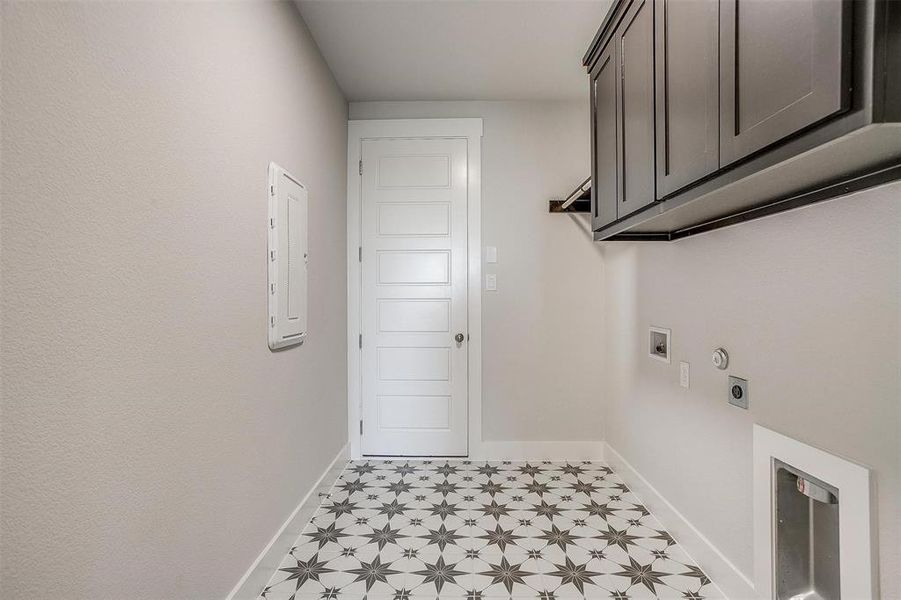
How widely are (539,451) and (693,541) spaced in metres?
1.34

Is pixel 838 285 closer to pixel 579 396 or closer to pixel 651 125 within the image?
pixel 651 125

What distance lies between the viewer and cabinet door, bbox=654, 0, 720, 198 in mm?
1199

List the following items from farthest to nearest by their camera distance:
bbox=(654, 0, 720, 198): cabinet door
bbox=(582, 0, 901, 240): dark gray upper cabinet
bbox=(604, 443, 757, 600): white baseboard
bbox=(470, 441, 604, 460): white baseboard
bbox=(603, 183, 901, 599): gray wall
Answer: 1. bbox=(470, 441, 604, 460): white baseboard
2. bbox=(604, 443, 757, 600): white baseboard
3. bbox=(654, 0, 720, 198): cabinet door
4. bbox=(603, 183, 901, 599): gray wall
5. bbox=(582, 0, 901, 240): dark gray upper cabinet

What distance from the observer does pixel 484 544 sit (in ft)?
6.99

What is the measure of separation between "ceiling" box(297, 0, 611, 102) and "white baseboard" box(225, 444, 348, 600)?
2528 millimetres

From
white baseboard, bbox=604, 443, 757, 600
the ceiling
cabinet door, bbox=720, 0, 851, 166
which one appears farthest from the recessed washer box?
the ceiling

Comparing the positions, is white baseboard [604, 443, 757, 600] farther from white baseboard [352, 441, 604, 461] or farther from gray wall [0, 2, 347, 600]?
gray wall [0, 2, 347, 600]

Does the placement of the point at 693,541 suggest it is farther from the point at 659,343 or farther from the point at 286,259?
the point at 286,259

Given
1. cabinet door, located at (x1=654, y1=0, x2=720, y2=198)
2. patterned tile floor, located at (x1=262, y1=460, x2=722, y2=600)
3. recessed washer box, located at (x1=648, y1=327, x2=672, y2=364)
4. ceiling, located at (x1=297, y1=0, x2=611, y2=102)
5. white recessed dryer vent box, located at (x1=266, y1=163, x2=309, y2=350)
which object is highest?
ceiling, located at (x1=297, y1=0, x2=611, y2=102)

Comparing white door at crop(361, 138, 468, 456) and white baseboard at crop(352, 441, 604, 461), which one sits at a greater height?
white door at crop(361, 138, 468, 456)

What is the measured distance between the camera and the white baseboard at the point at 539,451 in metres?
3.25

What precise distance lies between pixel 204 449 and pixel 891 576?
6.22 feet

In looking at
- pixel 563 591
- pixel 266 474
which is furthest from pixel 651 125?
pixel 266 474

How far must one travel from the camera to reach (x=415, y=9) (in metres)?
2.24
